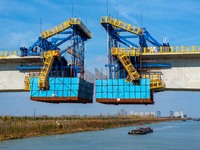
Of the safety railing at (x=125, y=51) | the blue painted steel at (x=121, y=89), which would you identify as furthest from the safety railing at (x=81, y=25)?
the blue painted steel at (x=121, y=89)

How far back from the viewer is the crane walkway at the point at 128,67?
49875mm

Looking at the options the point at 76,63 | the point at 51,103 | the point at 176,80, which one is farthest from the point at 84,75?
the point at 176,80

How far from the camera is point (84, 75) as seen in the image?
57312 millimetres

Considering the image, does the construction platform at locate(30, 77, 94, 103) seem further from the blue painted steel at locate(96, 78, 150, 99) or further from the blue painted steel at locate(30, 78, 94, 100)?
the blue painted steel at locate(96, 78, 150, 99)

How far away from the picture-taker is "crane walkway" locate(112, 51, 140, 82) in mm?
49875

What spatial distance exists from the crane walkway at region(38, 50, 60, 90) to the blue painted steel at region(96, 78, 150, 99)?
7.56m

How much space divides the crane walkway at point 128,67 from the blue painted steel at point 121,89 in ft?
2.64

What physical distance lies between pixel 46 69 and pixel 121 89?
37.7 feet

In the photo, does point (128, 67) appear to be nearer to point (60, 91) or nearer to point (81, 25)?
point (60, 91)

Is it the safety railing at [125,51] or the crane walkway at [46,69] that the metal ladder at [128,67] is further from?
the crane walkway at [46,69]

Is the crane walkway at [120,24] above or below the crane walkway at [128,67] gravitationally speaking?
above

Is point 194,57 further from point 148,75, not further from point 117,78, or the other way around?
point 117,78

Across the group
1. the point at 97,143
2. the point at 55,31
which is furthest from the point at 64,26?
the point at 97,143

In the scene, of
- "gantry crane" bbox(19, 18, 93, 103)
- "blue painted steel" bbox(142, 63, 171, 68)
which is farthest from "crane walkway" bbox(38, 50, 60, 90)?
"blue painted steel" bbox(142, 63, 171, 68)
